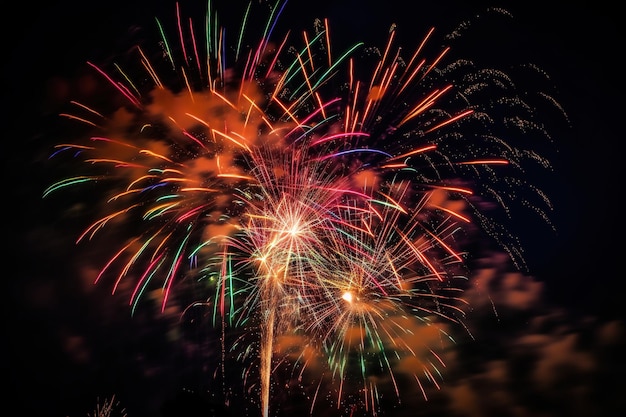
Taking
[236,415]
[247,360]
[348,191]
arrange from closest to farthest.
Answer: [348,191] → [247,360] → [236,415]

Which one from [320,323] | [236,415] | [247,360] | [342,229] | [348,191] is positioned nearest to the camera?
[348,191]

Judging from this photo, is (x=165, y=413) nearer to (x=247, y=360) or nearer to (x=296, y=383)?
(x=247, y=360)

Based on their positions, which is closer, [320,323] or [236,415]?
[320,323]

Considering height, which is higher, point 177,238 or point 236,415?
point 177,238

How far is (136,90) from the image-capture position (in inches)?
284

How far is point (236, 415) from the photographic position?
10.3 m

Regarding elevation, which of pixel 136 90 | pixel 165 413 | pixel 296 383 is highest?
pixel 136 90

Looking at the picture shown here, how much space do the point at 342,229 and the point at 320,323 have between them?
1950mm

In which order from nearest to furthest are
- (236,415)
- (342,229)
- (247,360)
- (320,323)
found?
(342,229) < (320,323) < (247,360) < (236,415)

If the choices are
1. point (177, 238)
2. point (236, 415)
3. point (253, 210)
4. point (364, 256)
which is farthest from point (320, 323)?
point (236, 415)

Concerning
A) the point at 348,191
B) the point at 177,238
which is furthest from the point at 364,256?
the point at 177,238

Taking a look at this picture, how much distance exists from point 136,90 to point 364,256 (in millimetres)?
4540

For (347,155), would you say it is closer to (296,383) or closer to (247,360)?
(247,360)

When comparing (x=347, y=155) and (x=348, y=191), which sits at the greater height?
(x=347, y=155)
